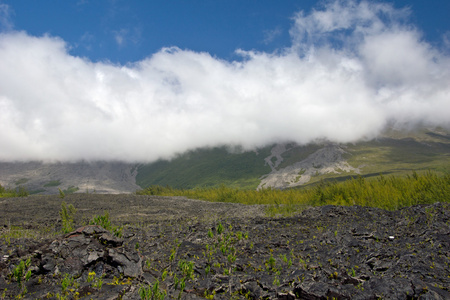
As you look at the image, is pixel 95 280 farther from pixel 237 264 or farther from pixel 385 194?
pixel 385 194

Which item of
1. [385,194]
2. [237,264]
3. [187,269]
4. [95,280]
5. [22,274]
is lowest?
[385,194]

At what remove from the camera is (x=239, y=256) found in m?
15.9

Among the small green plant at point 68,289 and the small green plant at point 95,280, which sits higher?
the small green plant at point 68,289

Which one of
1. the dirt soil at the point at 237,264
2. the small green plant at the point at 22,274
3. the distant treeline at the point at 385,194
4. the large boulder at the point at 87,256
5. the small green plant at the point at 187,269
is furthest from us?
the distant treeline at the point at 385,194

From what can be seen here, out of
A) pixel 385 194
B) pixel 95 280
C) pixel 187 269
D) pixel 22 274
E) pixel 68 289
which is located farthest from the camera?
pixel 385 194

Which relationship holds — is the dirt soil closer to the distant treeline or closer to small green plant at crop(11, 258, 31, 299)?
small green plant at crop(11, 258, 31, 299)

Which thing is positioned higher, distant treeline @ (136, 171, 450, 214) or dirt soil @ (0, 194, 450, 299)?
dirt soil @ (0, 194, 450, 299)

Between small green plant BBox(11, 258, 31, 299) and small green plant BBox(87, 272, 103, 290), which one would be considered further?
small green plant BBox(87, 272, 103, 290)

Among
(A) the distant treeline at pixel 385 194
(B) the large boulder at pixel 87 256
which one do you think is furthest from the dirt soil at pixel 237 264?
(A) the distant treeline at pixel 385 194

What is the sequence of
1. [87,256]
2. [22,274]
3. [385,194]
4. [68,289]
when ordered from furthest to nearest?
[385,194]
[87,256]
[22,274]
[68,289]

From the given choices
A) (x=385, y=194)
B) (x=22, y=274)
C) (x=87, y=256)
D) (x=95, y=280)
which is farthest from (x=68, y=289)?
(x=385, y=194)

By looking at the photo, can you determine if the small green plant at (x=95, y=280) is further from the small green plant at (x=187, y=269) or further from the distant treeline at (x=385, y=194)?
the distant treeline at (x=385, y=194)

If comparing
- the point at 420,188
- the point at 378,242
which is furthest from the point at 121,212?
the point at 420,188

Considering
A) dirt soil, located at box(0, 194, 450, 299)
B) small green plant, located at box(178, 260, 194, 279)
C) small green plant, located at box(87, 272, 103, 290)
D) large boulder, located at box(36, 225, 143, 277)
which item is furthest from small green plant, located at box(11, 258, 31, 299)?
small green plant, located at box(178, 260, 194, 279)
